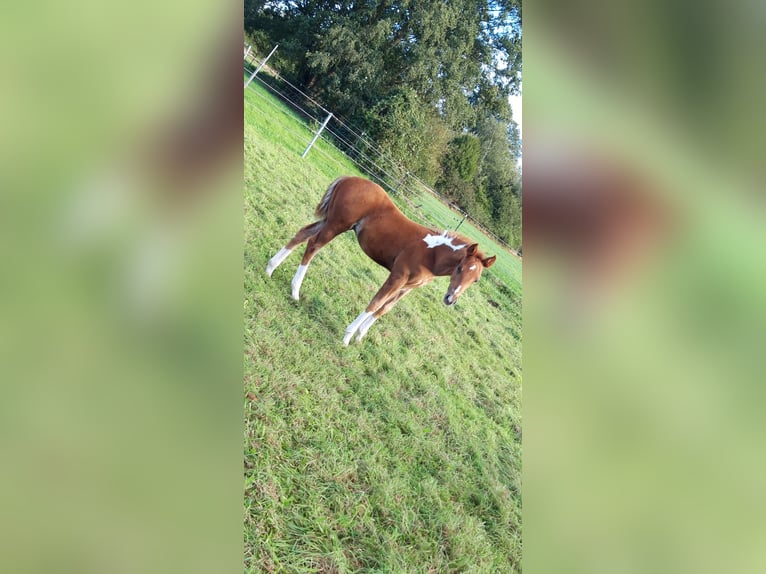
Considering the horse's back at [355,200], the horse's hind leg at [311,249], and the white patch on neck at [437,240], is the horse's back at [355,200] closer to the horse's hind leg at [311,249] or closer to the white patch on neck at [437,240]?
the horse's hind leg at [311,249]

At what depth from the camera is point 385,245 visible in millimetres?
2521

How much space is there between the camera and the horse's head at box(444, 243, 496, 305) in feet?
8.02


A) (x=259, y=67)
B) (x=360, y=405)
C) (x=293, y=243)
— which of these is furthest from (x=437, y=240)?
(x=259, y=67)

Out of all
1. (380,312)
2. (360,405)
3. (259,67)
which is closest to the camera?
(259,67)

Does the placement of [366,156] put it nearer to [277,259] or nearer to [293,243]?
[293,243]

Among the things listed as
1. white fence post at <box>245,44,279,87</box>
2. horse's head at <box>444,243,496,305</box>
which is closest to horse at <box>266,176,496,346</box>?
horse's head at <box>444,243,496,305</box>

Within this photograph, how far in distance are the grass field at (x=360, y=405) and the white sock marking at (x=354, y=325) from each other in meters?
0.03

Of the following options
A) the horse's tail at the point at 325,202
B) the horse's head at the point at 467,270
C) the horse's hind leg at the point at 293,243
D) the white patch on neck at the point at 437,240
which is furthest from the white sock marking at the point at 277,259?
the horse's head at the point at 467,270

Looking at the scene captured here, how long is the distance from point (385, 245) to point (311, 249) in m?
0.36

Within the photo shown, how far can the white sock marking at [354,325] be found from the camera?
2.46 meters
